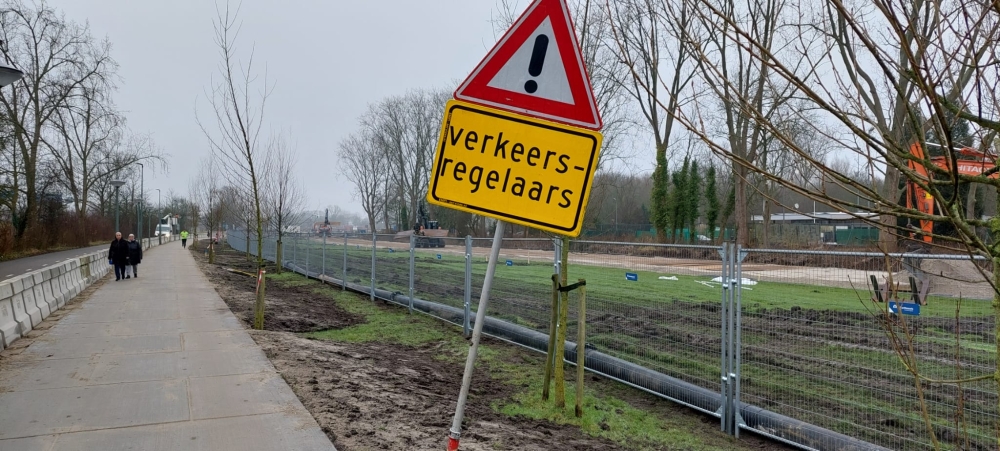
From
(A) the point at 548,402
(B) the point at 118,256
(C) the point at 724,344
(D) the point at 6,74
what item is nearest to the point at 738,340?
(C) the point at 724,344

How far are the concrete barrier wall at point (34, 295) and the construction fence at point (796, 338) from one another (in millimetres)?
7078

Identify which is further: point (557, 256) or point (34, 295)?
point (34, 295)

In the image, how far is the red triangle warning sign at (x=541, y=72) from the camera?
318cm

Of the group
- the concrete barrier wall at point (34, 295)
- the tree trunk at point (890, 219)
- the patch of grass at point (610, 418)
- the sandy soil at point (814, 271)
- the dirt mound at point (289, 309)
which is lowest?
the patch of grass at point (610, 418)

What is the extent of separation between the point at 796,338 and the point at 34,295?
11051 mm

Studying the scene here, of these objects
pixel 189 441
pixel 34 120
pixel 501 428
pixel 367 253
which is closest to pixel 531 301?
pixel 501 428


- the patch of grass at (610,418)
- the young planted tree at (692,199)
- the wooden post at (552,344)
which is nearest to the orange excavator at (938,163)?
the patch of grass at (610,418)

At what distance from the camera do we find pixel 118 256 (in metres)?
19.8

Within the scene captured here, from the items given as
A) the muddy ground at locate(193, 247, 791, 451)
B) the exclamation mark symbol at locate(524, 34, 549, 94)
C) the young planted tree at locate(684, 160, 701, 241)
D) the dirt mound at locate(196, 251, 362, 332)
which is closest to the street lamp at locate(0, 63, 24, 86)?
the muddy ground at locate(193, 247, 791, 451)

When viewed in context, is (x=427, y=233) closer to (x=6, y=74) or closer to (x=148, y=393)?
(x=6, y=74)

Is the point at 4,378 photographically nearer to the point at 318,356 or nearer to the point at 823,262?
the point at 318,356

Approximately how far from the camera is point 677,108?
2537mm

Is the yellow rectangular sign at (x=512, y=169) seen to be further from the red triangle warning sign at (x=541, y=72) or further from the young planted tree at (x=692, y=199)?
the young planted tree at (x=692, y=199)

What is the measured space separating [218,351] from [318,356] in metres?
1.22
